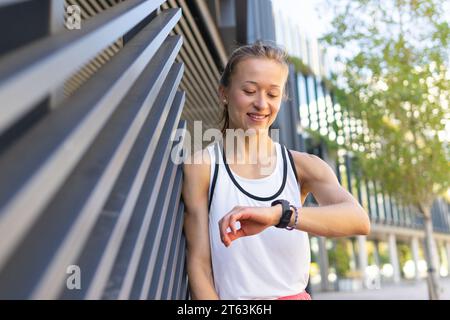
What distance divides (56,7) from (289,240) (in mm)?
1162

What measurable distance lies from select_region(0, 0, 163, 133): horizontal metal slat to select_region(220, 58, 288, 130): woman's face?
39.3 inches

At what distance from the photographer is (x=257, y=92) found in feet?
6.32

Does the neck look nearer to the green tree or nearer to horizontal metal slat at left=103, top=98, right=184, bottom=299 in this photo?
horizontal metal slat at left=103, top=98, right=184, bottom=299

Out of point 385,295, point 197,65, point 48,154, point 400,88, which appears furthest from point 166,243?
point 385,295

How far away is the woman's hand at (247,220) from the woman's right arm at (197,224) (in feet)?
1.23

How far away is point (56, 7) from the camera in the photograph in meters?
0.87

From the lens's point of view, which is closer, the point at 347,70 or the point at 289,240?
the point at 289,240

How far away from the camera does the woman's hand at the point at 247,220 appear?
137 cm

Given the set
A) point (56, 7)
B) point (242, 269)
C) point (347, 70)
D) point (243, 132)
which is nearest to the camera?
point (56, 7)

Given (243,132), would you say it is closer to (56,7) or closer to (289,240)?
(289,240)

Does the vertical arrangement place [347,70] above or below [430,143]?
above

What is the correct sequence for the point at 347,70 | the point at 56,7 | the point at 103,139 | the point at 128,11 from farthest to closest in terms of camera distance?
the point at 347,70 < the point at 128,11 < the point at 103,139 < the point at 56,7
